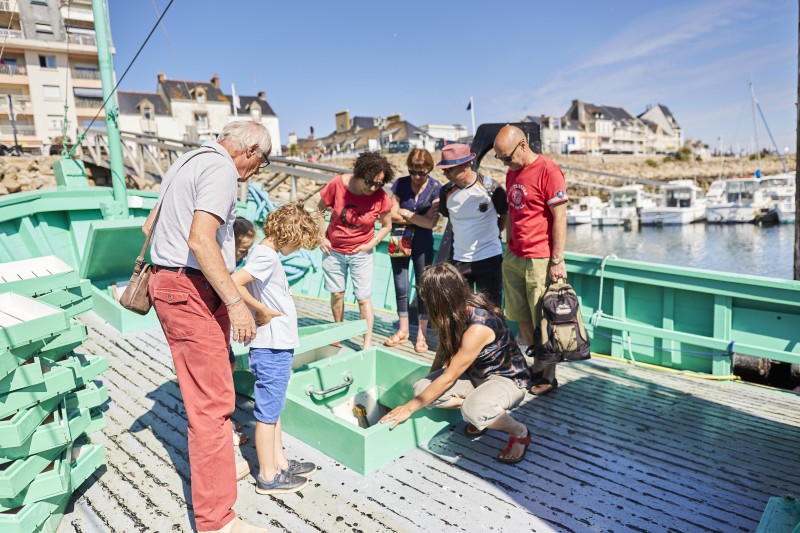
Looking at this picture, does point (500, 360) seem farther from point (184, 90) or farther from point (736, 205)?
point (184, 90)

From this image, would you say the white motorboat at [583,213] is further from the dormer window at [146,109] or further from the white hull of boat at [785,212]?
the dormer window at [146,109]

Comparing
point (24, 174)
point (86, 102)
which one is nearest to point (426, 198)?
point (24, 174)

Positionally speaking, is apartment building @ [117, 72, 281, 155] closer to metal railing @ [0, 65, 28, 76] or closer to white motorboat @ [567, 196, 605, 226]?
metal railing @ [0, 65, 28, 76]

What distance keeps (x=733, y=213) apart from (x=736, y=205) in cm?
52

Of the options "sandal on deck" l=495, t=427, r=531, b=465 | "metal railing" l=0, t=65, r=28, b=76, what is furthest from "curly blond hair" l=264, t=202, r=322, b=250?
"metal railing" l=0, t=65, r=28, b=76

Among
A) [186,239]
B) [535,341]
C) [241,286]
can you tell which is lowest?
[535,341]

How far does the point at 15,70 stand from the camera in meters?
32.3

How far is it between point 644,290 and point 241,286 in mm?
3302

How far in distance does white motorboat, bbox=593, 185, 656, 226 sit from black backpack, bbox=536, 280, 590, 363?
35330mm

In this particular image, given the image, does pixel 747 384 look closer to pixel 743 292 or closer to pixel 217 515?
pixel 743 292

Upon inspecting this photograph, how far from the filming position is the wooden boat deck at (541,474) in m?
2.25

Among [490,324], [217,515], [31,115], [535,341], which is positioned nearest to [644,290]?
[535,341]

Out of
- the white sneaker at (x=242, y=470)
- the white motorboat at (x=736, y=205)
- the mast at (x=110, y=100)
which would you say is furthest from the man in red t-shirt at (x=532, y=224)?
the white motorboat at (x=736, y=205)

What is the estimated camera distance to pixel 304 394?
3.31m
